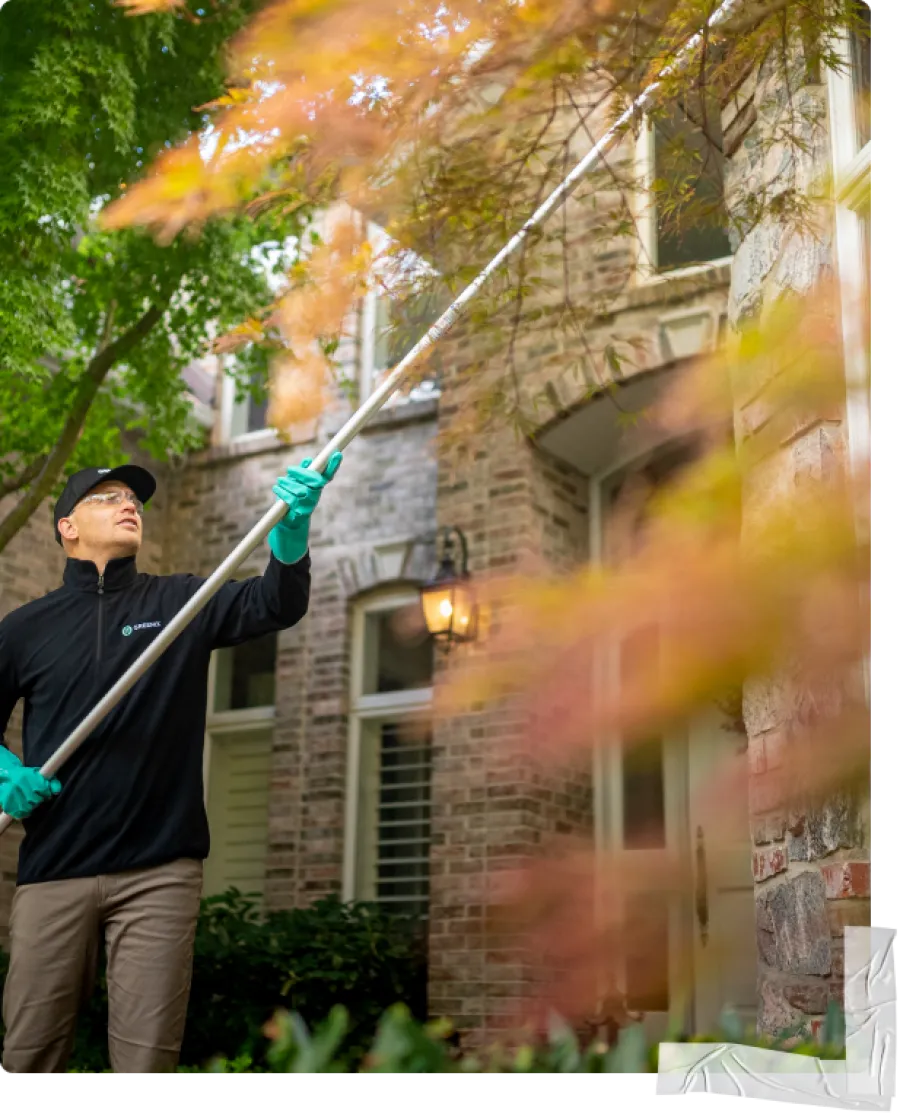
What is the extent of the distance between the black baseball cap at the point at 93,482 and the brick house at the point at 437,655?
1.19 meters

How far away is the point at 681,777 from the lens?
4.71 metres

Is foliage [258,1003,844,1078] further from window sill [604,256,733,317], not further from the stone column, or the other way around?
window sill [604,256,733,317]

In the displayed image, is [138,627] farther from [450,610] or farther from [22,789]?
[450,610]

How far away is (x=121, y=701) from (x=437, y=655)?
252 cm

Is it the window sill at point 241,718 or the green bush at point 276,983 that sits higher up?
the window sill at point 241,718

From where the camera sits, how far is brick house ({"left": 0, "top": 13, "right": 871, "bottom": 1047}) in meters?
4.13

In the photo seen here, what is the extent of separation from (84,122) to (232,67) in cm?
42

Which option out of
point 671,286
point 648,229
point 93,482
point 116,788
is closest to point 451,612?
point 671,286

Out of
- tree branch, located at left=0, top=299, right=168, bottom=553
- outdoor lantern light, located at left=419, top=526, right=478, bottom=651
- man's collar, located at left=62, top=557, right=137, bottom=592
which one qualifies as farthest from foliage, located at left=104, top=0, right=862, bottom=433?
man's collar, located at left=62, top=557, right=137, bottom=592

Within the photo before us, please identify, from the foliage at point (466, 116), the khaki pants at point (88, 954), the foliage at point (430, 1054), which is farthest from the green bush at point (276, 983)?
the foliage at point (430, 1054)

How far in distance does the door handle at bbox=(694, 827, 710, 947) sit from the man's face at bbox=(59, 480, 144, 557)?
2670mm

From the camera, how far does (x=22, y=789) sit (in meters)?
2.23

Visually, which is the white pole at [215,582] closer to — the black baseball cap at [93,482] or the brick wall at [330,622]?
the black baseball cap at [93,482]

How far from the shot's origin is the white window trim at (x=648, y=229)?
3803mm
